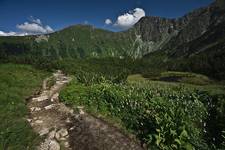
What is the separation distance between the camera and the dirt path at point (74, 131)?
12.0 meters

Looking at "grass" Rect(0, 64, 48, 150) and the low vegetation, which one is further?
"grass" Rect(0, 64, 48, 150)

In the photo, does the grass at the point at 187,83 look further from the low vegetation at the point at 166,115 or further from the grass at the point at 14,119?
the grass at the point at 14,119

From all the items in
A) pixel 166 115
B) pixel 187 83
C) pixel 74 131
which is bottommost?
pixel 187 83

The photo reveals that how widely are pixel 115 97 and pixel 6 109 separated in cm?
732

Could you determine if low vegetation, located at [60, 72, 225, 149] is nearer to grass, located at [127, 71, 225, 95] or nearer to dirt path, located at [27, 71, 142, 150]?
dirt path, located at [27, 71, 142, 150]

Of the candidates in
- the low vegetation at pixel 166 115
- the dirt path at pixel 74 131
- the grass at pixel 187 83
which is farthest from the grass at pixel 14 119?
the grass at pixel 187 83

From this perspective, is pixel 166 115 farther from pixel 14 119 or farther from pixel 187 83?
pixel 187 83

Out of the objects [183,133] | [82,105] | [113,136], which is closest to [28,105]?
[82,105]

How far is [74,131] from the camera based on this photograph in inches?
546

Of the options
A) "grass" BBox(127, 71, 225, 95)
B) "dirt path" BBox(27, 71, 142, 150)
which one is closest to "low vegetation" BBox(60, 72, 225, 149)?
"dirt path" BBox(27, 71, 142, 150)

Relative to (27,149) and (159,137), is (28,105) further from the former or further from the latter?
(159,137)

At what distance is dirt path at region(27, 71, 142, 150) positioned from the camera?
39.4 feet

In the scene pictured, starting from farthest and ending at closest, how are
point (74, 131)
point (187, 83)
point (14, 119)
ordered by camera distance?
1. point (187, 83)
2. point (14, 119)
3. point (74, 131)

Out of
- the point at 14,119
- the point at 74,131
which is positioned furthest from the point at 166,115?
the point at 14,119
